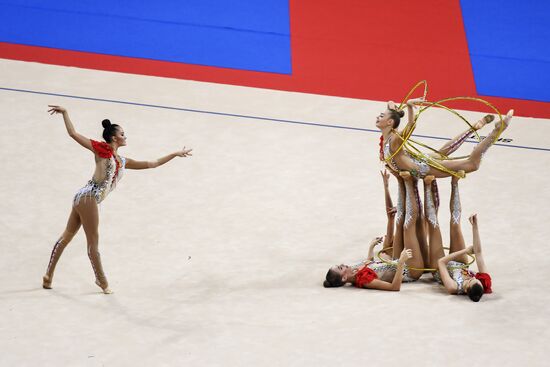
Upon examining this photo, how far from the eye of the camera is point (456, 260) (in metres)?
7.13

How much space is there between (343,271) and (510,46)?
19.4 feet

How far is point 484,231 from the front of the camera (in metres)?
8.18

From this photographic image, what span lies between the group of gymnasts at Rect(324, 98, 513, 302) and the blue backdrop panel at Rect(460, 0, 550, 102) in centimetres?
404

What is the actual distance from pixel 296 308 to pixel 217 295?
640 mm

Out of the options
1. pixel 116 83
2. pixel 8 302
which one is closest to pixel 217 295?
pixel 8 302

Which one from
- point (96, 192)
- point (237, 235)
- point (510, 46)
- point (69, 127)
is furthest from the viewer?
point (510, 46)

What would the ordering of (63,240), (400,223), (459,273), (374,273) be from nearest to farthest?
(63,240), (459,273), (374,273), (400,223)

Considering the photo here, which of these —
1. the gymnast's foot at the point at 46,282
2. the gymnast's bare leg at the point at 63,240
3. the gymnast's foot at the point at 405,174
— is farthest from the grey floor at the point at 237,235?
the gymnast's foot at the point at 405,174

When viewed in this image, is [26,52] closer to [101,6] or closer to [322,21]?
[101,6]

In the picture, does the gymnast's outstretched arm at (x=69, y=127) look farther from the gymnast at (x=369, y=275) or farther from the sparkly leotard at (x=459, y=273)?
the sparkly leotard at (x=459, y=273)

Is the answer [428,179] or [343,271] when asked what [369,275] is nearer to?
[343,271]

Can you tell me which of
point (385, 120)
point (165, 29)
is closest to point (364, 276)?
point (385, 120)

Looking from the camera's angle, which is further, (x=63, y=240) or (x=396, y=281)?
(x=396, y=281)

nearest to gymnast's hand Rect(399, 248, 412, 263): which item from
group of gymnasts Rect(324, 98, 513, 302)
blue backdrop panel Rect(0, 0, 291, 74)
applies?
group of gymnasts Rect(324, 98, 513, 302)
